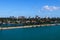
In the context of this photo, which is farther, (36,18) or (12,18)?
(12,18)

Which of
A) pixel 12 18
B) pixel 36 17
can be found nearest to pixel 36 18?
pixel 36 17

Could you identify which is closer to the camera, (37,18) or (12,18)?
(37,18)

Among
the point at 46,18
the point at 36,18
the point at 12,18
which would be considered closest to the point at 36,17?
the point at 36,18

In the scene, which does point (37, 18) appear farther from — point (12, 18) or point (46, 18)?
point (12, 18)

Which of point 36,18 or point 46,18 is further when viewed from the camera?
point 46,18

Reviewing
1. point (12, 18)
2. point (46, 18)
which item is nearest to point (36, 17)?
point (46, 18)

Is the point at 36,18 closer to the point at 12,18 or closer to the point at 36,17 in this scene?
the point at 36,17

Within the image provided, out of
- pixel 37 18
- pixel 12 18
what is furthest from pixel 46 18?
pixel 12 18
